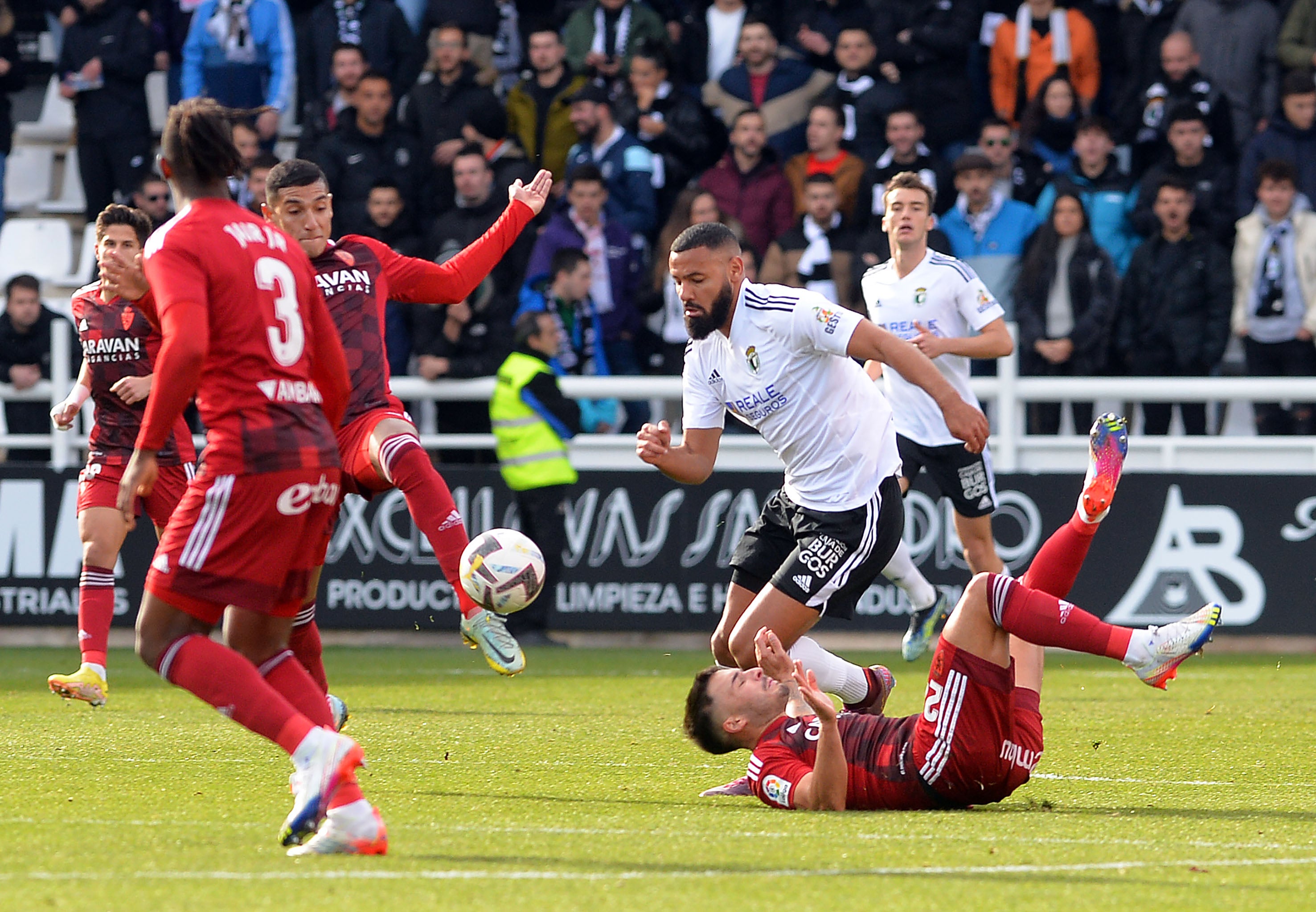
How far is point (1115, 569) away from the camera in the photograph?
510 inches

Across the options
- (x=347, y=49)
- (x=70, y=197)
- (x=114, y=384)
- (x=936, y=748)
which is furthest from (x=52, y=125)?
(x=936, y=748)

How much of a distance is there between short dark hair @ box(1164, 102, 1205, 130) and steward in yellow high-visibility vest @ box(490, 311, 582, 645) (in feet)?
16.5

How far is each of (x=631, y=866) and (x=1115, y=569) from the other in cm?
862

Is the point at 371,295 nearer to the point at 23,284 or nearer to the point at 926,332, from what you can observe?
the point at 926,332

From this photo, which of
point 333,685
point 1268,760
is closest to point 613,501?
point 333,685

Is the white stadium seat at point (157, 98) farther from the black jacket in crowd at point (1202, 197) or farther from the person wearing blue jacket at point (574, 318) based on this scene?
the black jacket in crowd at point (1202, 197)

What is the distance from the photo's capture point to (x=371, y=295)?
7.89m

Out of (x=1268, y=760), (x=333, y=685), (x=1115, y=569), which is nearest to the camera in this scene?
(x=1268, y=760)

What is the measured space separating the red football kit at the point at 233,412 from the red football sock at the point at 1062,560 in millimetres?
2670

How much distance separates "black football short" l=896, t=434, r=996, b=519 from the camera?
10141 mm

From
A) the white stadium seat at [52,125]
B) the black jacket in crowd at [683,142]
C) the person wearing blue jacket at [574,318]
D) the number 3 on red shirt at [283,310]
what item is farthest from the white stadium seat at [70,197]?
the number 3 on red shirt at [283,310]

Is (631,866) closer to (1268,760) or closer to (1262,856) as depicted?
(1262,856)

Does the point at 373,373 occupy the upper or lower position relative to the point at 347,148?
lower

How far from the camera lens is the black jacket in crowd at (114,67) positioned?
1656 centimetres
